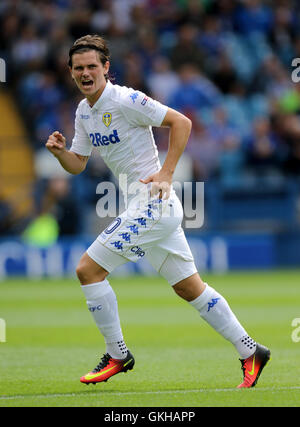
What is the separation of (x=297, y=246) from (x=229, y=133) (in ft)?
8.58

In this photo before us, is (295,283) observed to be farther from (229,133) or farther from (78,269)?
(78,269)

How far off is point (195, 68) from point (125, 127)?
41.0 feet

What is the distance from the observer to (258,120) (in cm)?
1797

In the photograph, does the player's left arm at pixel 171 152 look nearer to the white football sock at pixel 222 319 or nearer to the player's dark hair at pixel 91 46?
the player's dark hair at pixel 91 46

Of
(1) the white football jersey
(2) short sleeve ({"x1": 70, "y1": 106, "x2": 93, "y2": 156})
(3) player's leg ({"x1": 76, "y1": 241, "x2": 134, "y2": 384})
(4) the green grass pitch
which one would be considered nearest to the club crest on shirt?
(1) the white football jersey

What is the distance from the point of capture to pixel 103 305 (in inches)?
244

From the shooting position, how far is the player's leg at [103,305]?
614 centimetres

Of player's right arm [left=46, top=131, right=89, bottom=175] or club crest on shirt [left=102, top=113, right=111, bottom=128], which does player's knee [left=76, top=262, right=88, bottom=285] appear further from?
club crest on shirt [left=102, top=113, right=111, bottom=128]

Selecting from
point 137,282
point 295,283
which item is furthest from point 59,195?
point 295,283

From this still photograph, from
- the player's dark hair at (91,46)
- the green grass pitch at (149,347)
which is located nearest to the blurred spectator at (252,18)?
the green grass pitch at (149,347)

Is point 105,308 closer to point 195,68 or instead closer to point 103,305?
point 103,305

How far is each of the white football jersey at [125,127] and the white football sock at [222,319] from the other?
973 millimetres

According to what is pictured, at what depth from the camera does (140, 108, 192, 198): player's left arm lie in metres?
6.00

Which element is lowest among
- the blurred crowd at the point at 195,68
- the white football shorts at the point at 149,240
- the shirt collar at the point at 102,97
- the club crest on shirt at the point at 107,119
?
the white football shorts at the point at 149,240
